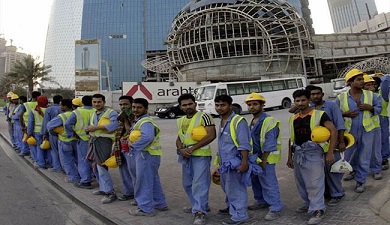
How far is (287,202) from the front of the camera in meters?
4.58

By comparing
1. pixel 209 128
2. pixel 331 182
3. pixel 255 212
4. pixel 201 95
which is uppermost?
pixel 201 95

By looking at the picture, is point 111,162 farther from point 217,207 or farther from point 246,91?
point 246,91

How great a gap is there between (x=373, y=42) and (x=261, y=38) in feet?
94.4

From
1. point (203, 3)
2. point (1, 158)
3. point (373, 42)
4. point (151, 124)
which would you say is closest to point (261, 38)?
point (203, 3)

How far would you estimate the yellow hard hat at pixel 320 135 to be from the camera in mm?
3584

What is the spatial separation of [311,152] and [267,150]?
1.74 feet

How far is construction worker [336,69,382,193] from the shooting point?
4.56 m

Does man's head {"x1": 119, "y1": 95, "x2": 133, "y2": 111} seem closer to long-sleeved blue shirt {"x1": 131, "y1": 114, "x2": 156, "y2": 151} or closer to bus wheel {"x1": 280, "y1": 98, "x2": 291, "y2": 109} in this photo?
long-sleeved blue shirt {"x1": 131, "y1": 114, "x2": 156, "y2": 151}

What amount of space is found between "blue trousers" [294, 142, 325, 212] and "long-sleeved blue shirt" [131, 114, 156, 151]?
1.95 m

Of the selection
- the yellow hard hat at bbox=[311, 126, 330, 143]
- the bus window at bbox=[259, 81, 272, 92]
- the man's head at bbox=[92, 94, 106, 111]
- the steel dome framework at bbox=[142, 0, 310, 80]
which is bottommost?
the yellow hard hat at bbox=[311, 126, 330, 143]

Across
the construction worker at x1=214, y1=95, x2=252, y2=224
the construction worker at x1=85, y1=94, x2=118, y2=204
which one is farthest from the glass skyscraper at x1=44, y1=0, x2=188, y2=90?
the construction worker at x1=214, y1=95, x2=252, y2=224

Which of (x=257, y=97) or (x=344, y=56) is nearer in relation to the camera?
(x=257, y=97)

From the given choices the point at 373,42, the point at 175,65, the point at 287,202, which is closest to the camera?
the point at 287,202

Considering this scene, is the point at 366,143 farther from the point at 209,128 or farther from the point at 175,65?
the point at 175,65
